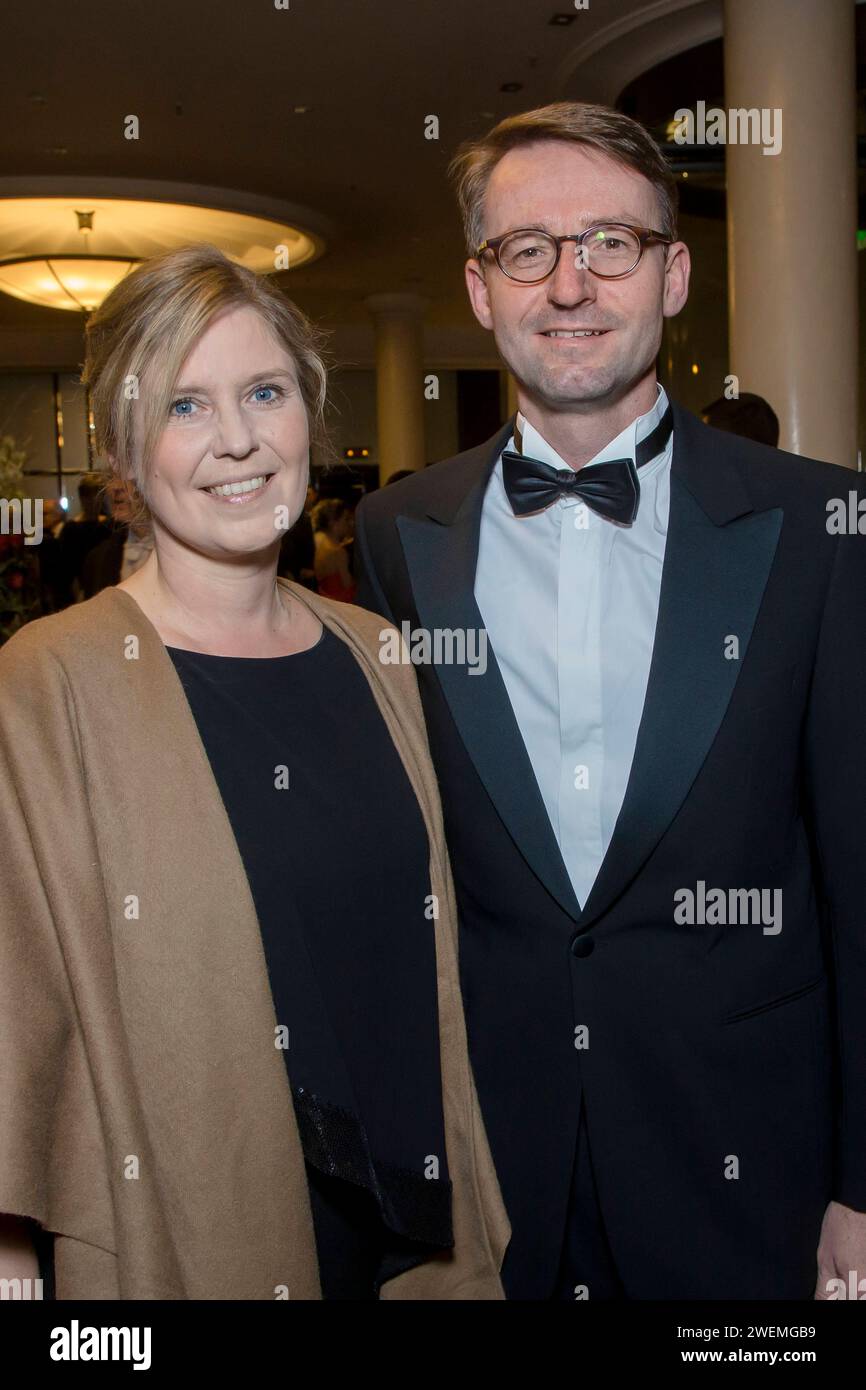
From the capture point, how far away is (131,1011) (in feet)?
4.86

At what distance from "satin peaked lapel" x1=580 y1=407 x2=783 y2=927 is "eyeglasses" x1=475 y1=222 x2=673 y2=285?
37 cm

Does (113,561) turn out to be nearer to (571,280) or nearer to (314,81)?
(571,280)

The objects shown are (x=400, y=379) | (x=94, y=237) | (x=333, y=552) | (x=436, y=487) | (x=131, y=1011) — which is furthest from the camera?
(x=400, y=379)

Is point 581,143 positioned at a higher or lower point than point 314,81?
lower

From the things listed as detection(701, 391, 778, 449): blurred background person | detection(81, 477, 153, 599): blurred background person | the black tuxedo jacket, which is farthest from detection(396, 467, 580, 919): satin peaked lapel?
detection(701, 391, 778, 449): blurred background person

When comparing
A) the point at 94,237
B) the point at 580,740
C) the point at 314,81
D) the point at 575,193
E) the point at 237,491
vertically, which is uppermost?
the point at 94,237

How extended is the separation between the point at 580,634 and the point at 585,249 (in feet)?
1.80

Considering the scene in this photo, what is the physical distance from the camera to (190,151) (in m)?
9.36

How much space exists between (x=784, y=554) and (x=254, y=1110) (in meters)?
0.98

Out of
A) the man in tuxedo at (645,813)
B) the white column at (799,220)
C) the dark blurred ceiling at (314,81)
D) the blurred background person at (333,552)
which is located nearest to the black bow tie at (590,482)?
the man in tuxedo at (645,813)

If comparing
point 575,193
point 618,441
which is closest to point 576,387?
point 618,441

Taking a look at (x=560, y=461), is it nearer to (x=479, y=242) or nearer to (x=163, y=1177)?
(x=479, y=242)

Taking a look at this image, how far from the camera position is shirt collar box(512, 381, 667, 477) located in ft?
6.10

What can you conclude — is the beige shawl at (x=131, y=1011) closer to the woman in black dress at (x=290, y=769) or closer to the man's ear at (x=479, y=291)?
the woman in black dress at (x=290, y=769)
